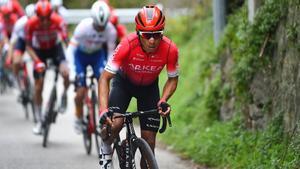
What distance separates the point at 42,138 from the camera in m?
13.5

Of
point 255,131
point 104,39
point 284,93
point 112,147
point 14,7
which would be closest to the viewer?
point 112,147

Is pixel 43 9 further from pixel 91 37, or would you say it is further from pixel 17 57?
pixel 17 57

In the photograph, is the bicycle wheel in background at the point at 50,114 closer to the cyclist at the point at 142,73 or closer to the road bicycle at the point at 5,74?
the cyclist at the point at 142,73

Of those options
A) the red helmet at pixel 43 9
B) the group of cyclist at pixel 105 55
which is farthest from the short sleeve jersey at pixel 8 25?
the red helmet at pixel 43 9

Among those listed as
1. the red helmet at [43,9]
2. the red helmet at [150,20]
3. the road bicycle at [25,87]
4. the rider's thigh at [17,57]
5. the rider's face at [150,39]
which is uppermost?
the red helmet at [150,20]

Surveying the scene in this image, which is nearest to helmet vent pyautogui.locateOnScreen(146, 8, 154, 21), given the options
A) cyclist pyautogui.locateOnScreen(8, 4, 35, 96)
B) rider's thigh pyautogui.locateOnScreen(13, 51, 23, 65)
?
cyclist pyautogui.locateOnScreen(8, 4, 35, 96)

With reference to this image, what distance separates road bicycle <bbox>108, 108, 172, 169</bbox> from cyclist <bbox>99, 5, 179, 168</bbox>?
0.51ft

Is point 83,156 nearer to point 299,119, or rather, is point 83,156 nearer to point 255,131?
point 255,131

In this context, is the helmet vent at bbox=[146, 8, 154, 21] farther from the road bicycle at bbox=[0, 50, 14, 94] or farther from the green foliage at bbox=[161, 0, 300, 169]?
the road bicycle at bbox=[0, 50, 14, 94]

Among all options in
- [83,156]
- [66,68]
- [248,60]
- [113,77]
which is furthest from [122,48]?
[66,68]

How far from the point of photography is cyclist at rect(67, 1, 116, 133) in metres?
11.2

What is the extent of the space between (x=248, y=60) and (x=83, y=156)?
2.94 meters

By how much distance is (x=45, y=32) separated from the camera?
1320 centimetres

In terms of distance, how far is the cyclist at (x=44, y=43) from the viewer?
510 inches
